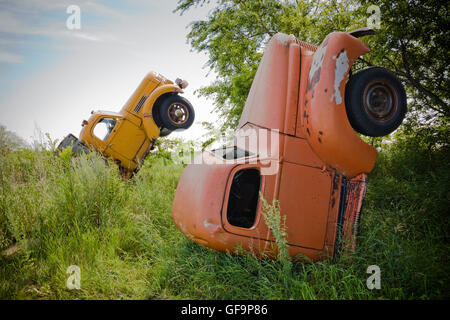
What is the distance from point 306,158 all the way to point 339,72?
74 centimetres

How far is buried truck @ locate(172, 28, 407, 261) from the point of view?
1783 millimetres

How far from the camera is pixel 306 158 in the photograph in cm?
196

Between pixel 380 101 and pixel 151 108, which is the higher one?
pixel 151 108

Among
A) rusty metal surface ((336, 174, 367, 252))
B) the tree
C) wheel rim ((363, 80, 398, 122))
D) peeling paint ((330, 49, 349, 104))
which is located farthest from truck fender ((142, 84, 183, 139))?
rusty metal surface ((336, 174, 367, 252))

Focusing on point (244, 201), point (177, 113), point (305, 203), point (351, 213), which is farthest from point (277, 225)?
point (177, 113)

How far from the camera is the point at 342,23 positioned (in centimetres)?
425

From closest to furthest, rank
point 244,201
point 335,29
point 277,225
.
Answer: point 277,225 < point 244,201 < point 335,29

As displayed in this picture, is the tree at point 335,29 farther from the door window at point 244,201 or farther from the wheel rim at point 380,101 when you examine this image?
the door window at point 244,201

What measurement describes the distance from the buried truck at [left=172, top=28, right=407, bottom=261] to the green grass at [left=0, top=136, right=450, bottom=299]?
25 cm

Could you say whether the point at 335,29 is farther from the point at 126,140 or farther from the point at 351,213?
the point at 126,140

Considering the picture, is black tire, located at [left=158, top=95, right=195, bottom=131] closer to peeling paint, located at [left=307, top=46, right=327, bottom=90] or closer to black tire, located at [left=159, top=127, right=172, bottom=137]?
black tire, located at [left=159, top=127, right=172, bottom=137]

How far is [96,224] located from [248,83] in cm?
377

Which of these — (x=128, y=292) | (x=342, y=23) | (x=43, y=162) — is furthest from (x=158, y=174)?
(x=342, y=23)
